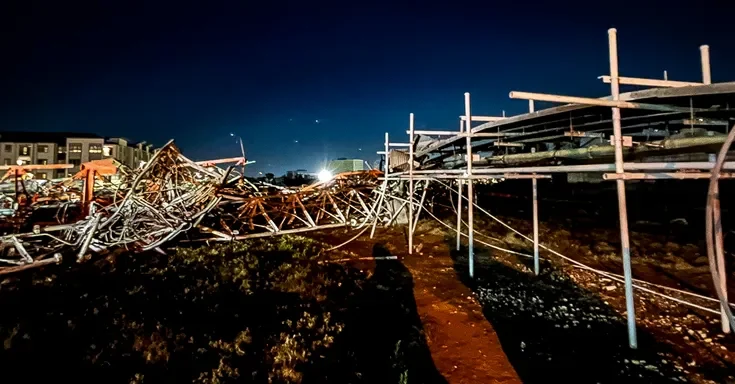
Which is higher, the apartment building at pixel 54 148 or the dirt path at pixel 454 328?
the apartment building at pixel 54 148

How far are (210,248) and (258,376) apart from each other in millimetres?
6710

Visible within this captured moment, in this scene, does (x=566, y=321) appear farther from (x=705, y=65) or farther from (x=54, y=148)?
(x=54, y=148)

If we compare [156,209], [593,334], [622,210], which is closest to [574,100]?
[622,210]

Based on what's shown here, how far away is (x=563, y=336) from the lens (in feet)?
15.3

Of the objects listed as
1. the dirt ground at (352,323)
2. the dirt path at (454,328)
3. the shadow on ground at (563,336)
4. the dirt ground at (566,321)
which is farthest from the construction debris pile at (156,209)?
the shadow on ground at (563,336)

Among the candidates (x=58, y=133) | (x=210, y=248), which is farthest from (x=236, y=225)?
(x=58, y=133)

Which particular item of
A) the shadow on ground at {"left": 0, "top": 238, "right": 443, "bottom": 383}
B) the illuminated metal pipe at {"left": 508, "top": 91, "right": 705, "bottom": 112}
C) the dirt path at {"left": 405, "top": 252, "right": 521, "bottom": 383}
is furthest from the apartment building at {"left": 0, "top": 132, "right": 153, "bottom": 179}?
the illuminated metal pipe at {"left": 508, "top": 91, "right": 705, "bottom": 112}

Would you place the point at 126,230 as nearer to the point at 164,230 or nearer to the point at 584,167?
→ the point at 164,230

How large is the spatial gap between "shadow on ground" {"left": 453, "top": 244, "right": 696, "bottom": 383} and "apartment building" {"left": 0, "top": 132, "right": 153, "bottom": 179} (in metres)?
53.9

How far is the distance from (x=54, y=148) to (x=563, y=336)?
66848 millimetres

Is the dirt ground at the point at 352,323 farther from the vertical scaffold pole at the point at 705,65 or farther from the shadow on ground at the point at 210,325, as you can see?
the vertical scaffold pole at the point at 705,65

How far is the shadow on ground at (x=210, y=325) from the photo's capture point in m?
3.79

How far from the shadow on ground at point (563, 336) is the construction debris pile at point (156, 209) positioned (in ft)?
22.9

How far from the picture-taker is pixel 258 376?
369cm
